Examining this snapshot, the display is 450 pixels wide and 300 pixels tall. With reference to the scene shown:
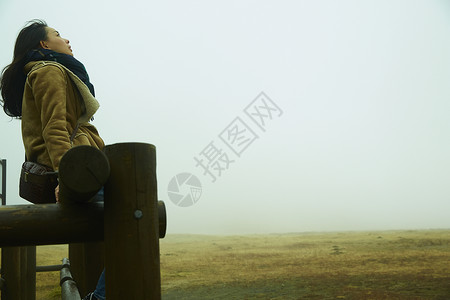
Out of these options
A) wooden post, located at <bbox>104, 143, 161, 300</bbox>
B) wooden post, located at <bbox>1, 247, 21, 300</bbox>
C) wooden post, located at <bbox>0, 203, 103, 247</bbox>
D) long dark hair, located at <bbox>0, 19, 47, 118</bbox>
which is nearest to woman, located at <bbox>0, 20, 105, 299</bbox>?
long dark hair, located at <bbox>0, 19, 47, 118</bbox>

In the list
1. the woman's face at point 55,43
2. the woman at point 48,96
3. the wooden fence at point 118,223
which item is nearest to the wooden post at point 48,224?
the wooden fence at point 118,223

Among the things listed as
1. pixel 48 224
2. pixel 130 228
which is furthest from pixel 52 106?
pixel 130 228


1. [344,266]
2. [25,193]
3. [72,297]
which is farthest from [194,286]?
[25,193]

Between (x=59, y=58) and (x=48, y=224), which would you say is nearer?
(x=48, y=224)

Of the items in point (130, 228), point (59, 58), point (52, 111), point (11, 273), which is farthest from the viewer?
point (11, 273)

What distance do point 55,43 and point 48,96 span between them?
0.42 m

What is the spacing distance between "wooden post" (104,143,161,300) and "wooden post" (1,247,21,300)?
264 cm

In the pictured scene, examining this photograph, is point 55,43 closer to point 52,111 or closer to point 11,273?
point 52,111

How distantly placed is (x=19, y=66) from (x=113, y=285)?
1158 mm

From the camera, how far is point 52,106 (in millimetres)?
1425

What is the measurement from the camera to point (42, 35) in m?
1.72

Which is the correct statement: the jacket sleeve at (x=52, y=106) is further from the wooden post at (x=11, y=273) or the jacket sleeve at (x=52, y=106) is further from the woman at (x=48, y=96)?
the wooden post at (x=11, y=273)

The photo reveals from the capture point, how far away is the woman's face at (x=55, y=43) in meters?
1.72

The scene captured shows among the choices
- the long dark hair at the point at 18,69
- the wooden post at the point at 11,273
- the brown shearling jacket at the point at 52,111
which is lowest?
the wooden post at the point at 11,273
